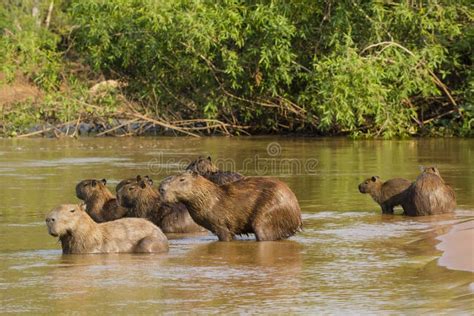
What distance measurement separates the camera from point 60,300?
7.54m

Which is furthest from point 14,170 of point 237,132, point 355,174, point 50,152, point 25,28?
point 25,28

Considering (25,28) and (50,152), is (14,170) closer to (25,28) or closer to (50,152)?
(50,152)

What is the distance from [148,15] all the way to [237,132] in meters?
3.63

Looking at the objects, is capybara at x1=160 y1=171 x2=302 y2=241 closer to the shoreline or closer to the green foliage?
the shoreline

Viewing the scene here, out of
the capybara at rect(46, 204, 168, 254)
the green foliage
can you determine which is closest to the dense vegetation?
the green foliage

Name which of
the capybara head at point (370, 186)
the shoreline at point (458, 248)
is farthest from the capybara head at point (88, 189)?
the shoreline at point (458, 248)

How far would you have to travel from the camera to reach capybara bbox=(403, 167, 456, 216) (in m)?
11.9

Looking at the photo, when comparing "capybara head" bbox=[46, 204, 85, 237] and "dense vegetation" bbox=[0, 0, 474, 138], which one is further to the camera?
"dense vegetation" bbox=[0, 0, 474, 138]

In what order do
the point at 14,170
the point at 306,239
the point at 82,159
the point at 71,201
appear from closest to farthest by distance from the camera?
1. the point at 306,239
2. the point at 71,201
3. the point at 14,170
4. the point at 82,159

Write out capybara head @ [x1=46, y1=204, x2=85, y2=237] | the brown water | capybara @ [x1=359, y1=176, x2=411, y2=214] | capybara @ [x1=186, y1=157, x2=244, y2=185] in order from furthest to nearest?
capybara @ [x1=359, y1=176, x2=411, y2=214], capybara @ [x1=186, y1=157, x2=244, y2=185], capybara head @ [x1=46, y1=204, x2=85, y2=237], the brown water

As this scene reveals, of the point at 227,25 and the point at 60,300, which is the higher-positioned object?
the point at 227,25

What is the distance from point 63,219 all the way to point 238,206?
1.82 metres

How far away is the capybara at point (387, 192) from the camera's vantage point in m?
12.4

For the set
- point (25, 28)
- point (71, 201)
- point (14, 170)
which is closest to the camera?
point (71, 201)
